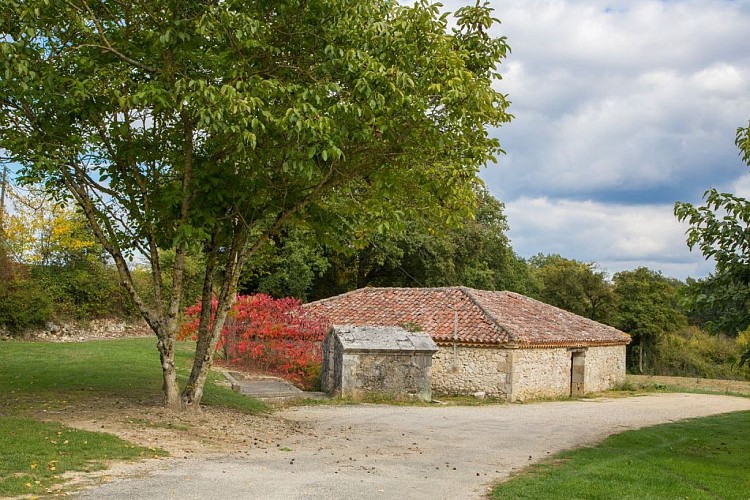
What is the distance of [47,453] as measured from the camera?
8602 mm

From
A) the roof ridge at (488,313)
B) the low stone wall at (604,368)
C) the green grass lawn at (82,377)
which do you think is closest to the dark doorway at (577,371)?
the low stone wall at (604,368)

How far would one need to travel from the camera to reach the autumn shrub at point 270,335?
2294 cm

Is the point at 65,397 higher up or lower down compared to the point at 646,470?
higher up

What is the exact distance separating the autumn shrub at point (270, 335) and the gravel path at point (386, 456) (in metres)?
5.96

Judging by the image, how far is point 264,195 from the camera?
12562 mm

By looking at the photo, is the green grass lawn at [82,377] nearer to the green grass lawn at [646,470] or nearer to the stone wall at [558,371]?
the green grass lawn at [646,470]

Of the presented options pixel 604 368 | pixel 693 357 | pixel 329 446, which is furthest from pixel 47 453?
pixel 693 357

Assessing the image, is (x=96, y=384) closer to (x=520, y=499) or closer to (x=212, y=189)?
Result: (x=212, y=189)

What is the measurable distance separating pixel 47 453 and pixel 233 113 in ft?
16.5

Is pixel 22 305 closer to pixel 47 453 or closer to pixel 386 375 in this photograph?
pixel 386 375

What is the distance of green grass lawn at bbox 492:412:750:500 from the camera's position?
8195 millimetres

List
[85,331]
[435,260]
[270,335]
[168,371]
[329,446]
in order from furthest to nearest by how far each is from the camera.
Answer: [435,260], [85,331], [270,335], [168,371], [329,446]

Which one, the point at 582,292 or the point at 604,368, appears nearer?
the point at 604,368

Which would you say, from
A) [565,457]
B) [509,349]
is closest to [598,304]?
[509,349]
